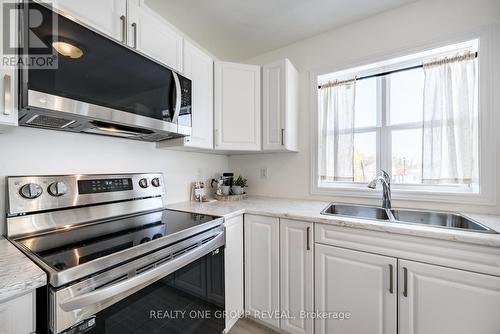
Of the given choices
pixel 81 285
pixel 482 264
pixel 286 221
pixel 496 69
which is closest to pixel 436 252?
pixel 482 264

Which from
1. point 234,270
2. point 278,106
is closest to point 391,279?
point 234,270

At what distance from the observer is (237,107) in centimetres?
192

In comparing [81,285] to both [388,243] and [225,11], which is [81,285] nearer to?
[388,243]

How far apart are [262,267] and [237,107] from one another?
1396 mm

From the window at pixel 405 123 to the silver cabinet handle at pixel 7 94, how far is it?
2038 mm

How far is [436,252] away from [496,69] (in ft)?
4.45

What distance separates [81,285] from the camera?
0.69 meters

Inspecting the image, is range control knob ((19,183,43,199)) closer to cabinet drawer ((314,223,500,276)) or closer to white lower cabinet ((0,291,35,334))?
white lower cabinet ((0,291,35,334))

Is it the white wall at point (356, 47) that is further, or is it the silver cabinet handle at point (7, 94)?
the white wall at point (356, 47)

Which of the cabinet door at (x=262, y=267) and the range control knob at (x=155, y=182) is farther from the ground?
the range control knob at (x=155, y=182)

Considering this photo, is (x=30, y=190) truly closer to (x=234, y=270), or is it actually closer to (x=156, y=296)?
(x=156, y=296)

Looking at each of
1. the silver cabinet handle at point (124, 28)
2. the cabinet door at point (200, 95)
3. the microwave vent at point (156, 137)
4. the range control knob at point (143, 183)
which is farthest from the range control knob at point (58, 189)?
the silver cabinet handle at point (124, 28)

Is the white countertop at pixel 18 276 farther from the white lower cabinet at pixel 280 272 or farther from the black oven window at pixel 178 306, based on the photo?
the white lower cabinet at pixel 280 272

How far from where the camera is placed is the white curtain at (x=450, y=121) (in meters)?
1.50
